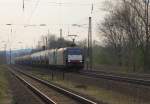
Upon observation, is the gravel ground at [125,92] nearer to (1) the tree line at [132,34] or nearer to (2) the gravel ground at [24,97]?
(2) the gravel ground at [24,97]

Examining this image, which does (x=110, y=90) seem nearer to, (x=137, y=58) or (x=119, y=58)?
(x=137, y=58)

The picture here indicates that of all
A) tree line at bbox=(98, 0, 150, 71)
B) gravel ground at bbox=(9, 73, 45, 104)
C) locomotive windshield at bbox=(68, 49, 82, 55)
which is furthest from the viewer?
tree line at bbox=(98, 0, 150, 71)

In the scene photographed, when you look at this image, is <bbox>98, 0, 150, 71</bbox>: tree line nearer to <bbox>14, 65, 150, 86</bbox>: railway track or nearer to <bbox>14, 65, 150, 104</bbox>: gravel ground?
<bbox>14, 65, 150, 86</bbox>: railway track

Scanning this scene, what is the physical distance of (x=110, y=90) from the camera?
101 feet

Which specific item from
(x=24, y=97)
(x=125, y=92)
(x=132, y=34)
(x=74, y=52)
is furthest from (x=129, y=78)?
(x=132, y=34)

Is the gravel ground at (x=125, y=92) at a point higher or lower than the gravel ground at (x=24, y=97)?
higher

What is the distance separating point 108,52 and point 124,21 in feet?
89.3

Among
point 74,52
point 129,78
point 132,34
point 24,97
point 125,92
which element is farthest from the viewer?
point 132,34

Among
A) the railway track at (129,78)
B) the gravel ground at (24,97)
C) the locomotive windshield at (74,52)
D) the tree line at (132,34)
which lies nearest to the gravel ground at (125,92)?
the railway track at (129,78)

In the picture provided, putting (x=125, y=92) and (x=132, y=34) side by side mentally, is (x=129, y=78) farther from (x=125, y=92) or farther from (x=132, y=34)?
(x=132, y=34)

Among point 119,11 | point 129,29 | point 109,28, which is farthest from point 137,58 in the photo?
point 109,28

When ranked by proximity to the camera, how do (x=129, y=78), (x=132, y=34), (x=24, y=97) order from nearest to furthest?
1. (x=24, y=97)
2. (x=129, y=78)
3. (x=132, y=34)

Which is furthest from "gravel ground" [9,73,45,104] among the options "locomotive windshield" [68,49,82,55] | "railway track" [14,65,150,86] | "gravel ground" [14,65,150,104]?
"locomotive windshield" [68,49,82,55]

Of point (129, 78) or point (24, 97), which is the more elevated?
point (129, 78)
